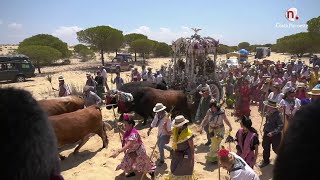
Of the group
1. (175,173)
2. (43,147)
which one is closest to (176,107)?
(175,173)

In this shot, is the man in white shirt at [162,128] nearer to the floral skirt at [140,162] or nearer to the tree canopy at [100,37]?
the floral skirt at [140,162]

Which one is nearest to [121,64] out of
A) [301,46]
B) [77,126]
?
[77,126]

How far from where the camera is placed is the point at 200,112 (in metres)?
10.2

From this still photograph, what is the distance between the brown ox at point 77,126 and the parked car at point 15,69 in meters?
16.2

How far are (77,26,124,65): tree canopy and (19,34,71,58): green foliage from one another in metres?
2.88

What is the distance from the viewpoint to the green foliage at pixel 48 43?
38.6 m

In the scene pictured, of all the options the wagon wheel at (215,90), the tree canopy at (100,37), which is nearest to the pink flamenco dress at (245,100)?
the wagon wheel at (215,90)

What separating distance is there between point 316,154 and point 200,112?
30.3 ft

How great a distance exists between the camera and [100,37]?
121 feet

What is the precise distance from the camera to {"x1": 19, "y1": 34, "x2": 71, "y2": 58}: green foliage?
38.6 m

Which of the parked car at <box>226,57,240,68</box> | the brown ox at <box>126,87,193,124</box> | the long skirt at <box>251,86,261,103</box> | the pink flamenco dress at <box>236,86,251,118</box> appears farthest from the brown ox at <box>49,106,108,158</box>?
the parked car at <box>226,57,240,68</box>

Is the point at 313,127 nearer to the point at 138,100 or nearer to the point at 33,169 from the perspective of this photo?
the point at 33,169

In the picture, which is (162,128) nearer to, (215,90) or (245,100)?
(245,100)

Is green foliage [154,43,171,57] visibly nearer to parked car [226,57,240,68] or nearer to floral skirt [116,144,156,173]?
parked car [226,57,240,68]
